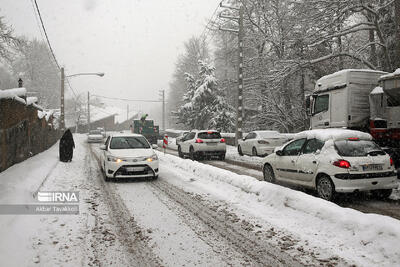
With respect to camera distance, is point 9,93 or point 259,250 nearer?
point 259,250

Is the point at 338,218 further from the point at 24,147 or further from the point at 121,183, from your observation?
the point at 24,147

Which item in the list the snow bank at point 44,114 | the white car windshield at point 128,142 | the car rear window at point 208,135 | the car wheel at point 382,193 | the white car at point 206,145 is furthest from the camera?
the snow bank at point 44,114

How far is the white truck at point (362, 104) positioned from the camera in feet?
29.5

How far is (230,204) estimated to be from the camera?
23.1 feet

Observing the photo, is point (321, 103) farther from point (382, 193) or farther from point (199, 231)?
point (199, 231)

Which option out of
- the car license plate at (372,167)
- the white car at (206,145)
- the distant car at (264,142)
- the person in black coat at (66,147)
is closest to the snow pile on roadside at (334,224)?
the car license plate at (372,167)

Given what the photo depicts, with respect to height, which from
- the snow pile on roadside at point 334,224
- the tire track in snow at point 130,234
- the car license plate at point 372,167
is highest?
the car license plate at point 372,167

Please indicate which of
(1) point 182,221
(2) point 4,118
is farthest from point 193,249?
(2) point 4,118

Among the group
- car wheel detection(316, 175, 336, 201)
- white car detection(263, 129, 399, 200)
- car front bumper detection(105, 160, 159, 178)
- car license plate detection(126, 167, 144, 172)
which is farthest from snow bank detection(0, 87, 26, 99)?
car wheel detection(316, 175, 336, 201)

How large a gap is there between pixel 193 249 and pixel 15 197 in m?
4.52

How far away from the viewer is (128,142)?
1101 centimetres

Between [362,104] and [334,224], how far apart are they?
21.4ft

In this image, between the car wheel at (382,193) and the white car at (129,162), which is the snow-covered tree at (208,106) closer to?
the white car at (129,162)

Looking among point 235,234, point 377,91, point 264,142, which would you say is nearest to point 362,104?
point 377,91
